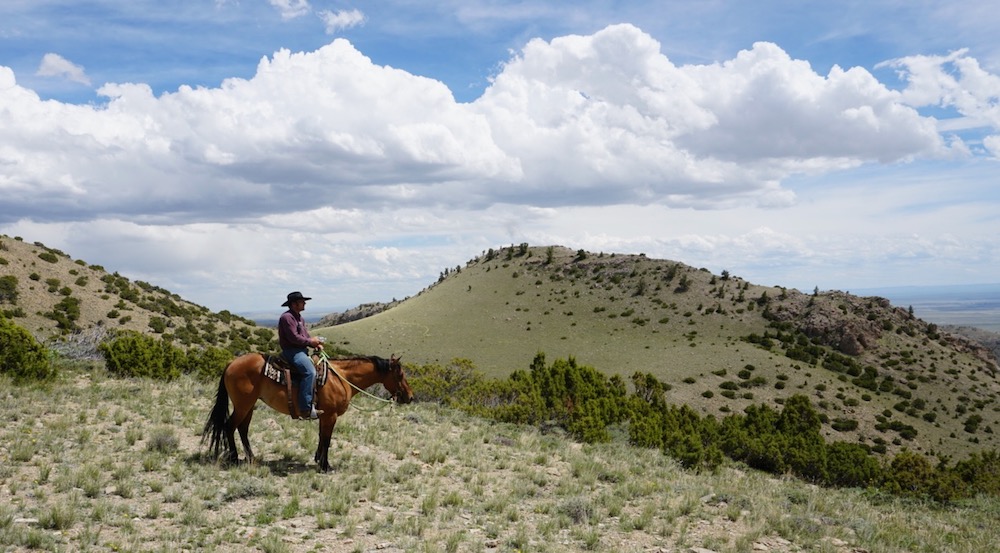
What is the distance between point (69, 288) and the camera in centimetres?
4025

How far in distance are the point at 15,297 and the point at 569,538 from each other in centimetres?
4007

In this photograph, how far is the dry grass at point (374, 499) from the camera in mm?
7824

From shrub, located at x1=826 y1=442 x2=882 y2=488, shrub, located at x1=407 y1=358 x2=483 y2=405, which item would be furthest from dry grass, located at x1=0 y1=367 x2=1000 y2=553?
shrub, located at x1=407 y1=358 x2=483 y2=405

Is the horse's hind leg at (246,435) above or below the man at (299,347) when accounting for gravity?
below

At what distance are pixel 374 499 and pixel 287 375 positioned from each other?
264 cm

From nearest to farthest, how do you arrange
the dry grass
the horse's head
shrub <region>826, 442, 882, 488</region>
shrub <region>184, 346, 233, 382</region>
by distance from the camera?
1. the dry grass
2. the horse's head
3. shrub <region>826, 442, 882, 488</region>
4. shrub <region>184, 346, 233, 382</region>

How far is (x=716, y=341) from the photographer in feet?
226

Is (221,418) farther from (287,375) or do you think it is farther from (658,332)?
(658,332)

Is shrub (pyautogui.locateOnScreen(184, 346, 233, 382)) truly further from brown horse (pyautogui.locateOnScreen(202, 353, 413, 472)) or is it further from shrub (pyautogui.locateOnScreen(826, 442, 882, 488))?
shrub (pyautogui.locateOnScreen(826, 442, 882, 488))

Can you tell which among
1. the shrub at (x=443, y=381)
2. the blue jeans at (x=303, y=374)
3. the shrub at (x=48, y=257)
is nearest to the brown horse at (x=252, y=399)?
the blue jeans at (x=303, y=374)

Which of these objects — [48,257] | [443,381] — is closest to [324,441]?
[443,381]

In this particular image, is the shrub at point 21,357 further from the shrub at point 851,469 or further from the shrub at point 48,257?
the shrub at point 48,257

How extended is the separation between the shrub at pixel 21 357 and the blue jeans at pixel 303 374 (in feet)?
33.1

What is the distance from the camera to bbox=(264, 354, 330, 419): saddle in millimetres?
10430
